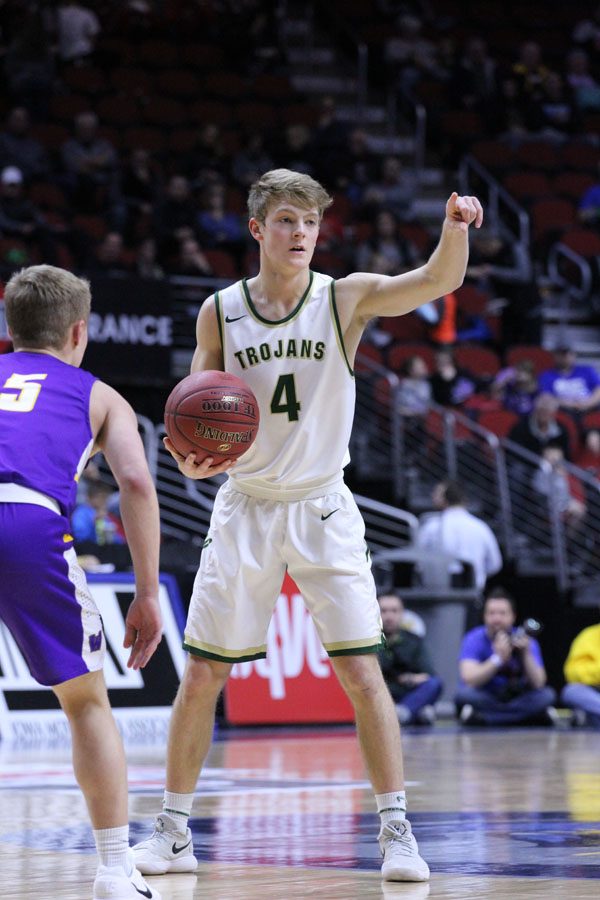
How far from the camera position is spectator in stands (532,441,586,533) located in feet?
47.7

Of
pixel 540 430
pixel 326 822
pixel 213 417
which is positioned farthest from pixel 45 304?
pixel 540 430

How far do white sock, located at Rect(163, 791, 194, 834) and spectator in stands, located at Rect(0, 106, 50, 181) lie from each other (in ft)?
40.3

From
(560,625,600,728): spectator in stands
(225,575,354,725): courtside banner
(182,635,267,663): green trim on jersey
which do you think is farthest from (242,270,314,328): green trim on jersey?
(560,625,600,728): spectator in stands

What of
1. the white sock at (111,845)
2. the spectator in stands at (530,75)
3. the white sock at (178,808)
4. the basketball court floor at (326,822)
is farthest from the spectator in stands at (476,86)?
the white sock at (111,845)

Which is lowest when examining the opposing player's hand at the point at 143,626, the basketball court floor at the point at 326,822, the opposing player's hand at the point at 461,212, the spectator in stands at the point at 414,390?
the basketball court floor at the point at 326,822

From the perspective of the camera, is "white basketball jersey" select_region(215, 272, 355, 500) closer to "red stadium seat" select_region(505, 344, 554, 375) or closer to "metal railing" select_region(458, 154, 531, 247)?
"red stadium seat" select_region(505, 344, 554, 375)

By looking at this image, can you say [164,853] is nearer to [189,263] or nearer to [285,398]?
[285,398]

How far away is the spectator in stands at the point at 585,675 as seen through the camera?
40.0 ft

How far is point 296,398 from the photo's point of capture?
5.00 meters

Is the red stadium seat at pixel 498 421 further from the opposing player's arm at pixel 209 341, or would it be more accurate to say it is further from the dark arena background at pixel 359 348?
the opposing player's arm at pixel 209 341

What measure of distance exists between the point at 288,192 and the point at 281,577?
1216 mm

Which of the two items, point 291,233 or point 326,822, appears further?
point 326,822

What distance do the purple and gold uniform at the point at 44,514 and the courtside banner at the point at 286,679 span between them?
7.41 m

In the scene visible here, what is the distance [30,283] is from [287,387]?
1196 mm
